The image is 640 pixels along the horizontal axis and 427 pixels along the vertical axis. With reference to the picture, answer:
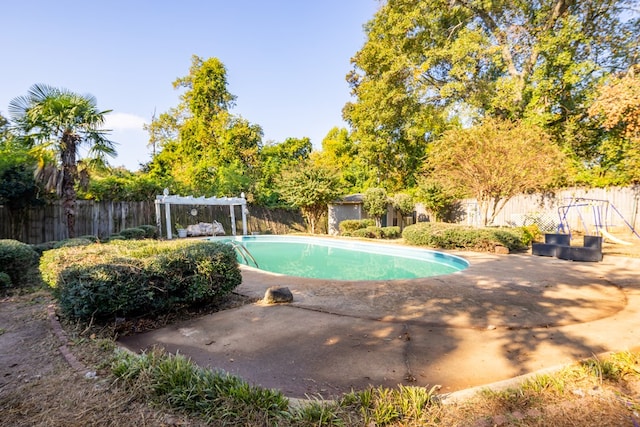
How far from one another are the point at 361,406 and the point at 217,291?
2647 mm

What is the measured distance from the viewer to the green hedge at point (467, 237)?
9758 mm

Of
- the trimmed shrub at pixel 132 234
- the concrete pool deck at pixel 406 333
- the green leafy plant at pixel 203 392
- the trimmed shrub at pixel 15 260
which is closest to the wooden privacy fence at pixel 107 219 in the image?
the trimmed shrub at pixel 132 234

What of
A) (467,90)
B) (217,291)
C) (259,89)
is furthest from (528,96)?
(217,291)

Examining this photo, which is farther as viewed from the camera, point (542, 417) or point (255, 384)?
point (255, 384)

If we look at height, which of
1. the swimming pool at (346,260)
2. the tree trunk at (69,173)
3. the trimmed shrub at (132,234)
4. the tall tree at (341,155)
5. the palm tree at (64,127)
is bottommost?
the swimming pool at (346,260)

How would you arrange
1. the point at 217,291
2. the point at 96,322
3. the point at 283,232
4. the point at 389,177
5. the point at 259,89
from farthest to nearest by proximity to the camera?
the point at 389,177
the point at 283,232
the point at 259,89
the point at 217,291
the point at 96,322

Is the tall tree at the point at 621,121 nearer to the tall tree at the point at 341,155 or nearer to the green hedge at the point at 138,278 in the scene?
the green hedge at the point at 138,278

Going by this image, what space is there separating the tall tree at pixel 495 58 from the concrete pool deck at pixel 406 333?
12643mm

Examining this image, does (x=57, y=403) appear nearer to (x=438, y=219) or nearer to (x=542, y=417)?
(x=542, y=417)

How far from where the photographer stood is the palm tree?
8367 millimetres

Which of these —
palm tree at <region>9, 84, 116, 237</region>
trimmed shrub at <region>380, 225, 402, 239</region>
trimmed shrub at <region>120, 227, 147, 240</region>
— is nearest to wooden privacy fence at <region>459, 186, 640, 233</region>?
trimmed shrub at <region>380, 225, 402, 239</region>

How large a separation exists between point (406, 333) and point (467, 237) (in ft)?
25.5

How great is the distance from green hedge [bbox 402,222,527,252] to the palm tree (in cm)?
1024

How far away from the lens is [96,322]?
11.1ft
